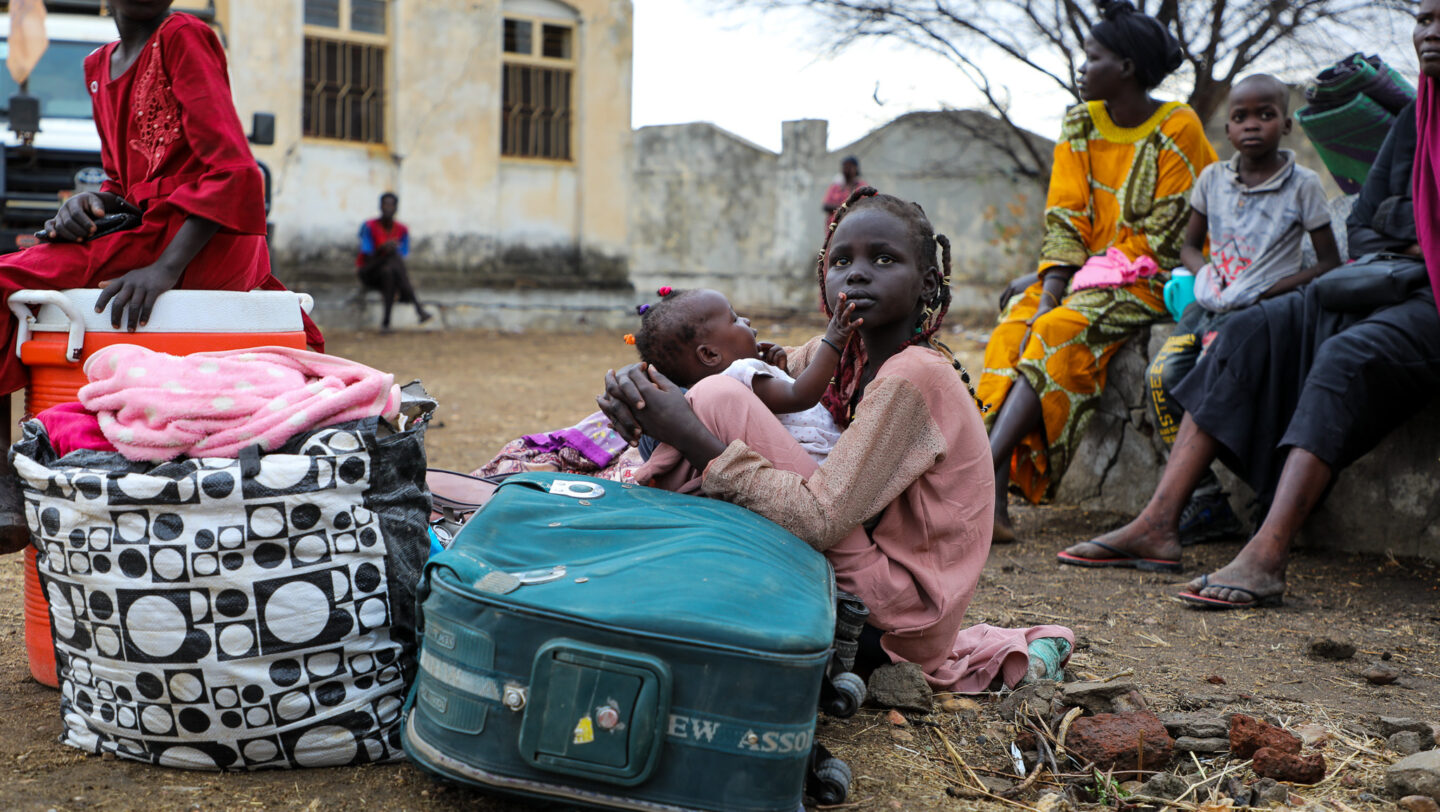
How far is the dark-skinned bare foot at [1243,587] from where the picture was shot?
11.3ft

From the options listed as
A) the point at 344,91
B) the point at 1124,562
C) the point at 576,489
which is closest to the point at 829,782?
the point at 576,489

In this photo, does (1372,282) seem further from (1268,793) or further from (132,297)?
(132,297)

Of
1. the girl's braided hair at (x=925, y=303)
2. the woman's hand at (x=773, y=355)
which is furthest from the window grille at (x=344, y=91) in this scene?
the girl's braided hair at (x=925, y=303)

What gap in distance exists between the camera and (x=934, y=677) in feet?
8.26

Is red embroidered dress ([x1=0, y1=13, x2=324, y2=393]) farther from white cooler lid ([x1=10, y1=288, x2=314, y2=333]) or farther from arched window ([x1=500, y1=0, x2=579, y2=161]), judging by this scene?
arched window ([x1=500, y1=0, x2=579, y2=161])

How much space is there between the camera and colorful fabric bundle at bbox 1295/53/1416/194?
4199mm

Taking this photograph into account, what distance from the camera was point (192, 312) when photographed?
8.08ft

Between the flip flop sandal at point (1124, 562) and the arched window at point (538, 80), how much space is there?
1129 cm

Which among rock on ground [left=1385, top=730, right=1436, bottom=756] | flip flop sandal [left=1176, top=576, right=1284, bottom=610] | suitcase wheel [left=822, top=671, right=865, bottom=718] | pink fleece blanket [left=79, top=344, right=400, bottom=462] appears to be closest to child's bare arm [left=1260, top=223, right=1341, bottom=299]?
flip flop sandal [left=1176, top=576, right=1284, bottom=610]

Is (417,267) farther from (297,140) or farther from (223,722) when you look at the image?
(223,722)

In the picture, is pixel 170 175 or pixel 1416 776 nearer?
pixel 1416 776

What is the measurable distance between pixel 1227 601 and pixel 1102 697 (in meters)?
1.22

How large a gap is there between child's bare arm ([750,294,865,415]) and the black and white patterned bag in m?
0.84

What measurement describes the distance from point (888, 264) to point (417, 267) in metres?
11.9
